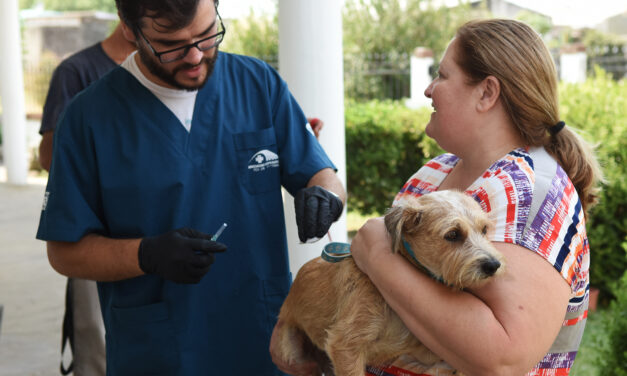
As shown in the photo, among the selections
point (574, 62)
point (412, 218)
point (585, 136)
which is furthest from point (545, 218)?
point (574, 62)

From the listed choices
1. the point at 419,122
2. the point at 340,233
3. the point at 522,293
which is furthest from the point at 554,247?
the point at 419,122

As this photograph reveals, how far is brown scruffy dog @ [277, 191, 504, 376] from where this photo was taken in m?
1.81

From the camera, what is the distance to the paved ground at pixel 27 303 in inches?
243

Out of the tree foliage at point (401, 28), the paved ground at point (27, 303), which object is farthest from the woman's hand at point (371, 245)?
the tree foliage at point (401, 28)

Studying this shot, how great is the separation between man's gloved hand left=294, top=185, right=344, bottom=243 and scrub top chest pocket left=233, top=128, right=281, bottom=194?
29 centimetres

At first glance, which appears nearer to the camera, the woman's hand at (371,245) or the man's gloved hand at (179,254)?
the woman's hand at (371,245)

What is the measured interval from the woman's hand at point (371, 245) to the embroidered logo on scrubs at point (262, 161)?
69 centimetres

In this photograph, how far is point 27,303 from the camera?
775cm

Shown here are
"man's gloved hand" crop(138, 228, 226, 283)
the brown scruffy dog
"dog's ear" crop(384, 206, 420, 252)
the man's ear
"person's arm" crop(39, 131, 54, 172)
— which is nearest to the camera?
the brown scruffy dog

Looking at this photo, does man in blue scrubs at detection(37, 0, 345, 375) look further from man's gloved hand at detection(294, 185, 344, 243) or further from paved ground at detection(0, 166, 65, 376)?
paved ground at detection(0, 166, 65, 376)

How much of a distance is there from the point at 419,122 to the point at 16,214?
8.27 metres

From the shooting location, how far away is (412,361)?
201 centimetres

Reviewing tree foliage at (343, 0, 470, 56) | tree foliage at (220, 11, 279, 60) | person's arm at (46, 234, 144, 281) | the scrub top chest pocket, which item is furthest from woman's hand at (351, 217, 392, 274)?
tree foliage at (343, 0, 470, 56)

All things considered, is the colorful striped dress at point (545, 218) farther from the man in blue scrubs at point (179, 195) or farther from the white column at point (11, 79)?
the white column at point (11, 79)
